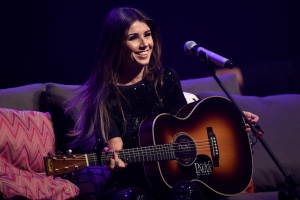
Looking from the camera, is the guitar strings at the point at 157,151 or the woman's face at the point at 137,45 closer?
the guitar strings at the point at 157,151

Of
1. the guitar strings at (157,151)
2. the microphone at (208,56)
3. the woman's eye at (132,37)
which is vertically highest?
the woman's eye at (132,37)

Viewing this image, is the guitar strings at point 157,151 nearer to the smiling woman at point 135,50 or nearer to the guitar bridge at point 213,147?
the guitar bridge at point 213,147

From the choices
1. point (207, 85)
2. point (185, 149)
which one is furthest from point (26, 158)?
point (207, 85)

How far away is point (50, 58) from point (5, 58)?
30cm

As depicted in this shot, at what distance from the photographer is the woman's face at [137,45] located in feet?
8.61

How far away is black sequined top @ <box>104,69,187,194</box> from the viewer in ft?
8.05

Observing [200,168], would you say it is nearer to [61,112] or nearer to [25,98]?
[61,112]

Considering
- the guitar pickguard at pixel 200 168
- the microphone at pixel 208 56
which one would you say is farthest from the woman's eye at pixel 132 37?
the guitar pickguard at pixel 200 168

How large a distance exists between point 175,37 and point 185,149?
4.89ft

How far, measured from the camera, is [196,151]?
2408 mm

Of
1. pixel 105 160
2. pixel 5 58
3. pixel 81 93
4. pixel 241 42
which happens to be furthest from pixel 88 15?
pixel 105 160

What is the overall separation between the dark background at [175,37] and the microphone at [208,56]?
4.06 feet

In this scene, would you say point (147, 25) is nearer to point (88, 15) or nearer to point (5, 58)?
point (88, 15)

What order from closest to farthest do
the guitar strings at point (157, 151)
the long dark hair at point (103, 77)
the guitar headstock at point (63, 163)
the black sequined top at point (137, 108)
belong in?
the guitar headstock at point (63, 163) → the guitar strings at point (157, 151) → the black sequined top at point (137, 108) → the long dark hair at point (103, 77)
